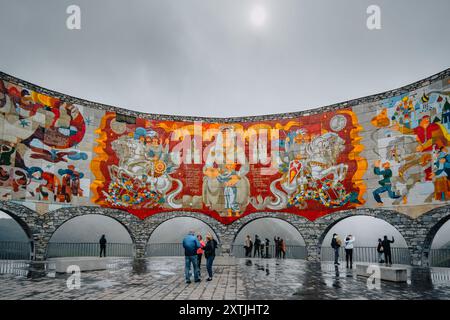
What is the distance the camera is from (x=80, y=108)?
86.0 ft

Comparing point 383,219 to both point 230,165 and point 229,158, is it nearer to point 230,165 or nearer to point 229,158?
point 230,165

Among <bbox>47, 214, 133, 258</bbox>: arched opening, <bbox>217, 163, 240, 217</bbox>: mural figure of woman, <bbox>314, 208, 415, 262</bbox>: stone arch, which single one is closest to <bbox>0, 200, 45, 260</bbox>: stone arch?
<bbox>217, 163, 240, 217</bbox>: mural figure of woman

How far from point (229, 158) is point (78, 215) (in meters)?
12.7

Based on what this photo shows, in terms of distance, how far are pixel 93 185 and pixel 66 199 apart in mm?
2192

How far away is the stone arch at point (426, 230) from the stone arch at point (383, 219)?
367mm

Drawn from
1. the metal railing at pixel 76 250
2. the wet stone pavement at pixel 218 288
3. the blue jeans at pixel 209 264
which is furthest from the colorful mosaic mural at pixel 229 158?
the metal railing at pixel 76 250

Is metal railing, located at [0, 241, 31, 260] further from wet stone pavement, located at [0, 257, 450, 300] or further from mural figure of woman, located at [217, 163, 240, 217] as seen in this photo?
mural figure of woman, located at [217, 163, 240, 217]

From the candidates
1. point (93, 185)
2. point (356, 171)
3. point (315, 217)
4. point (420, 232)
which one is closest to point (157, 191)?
point (93, 185)

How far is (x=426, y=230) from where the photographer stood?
20531 mm

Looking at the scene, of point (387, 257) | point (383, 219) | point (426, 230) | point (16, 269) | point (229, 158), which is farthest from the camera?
point (229, 158)

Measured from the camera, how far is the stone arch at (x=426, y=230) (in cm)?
2014

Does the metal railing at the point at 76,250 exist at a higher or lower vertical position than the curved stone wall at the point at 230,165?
lower

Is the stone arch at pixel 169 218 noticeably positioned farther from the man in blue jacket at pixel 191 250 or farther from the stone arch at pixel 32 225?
the man in blue jacket at pixel 191 250

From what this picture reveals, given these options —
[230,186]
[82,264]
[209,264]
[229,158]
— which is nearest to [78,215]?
[82,264]
